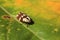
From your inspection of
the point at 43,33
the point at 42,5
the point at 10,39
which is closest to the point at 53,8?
the point at 42,5

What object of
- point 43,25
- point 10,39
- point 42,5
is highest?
point 42,5

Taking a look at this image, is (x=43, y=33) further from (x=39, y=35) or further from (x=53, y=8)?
(x=53, y=8)

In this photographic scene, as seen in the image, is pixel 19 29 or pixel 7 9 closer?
pixel 19 29
